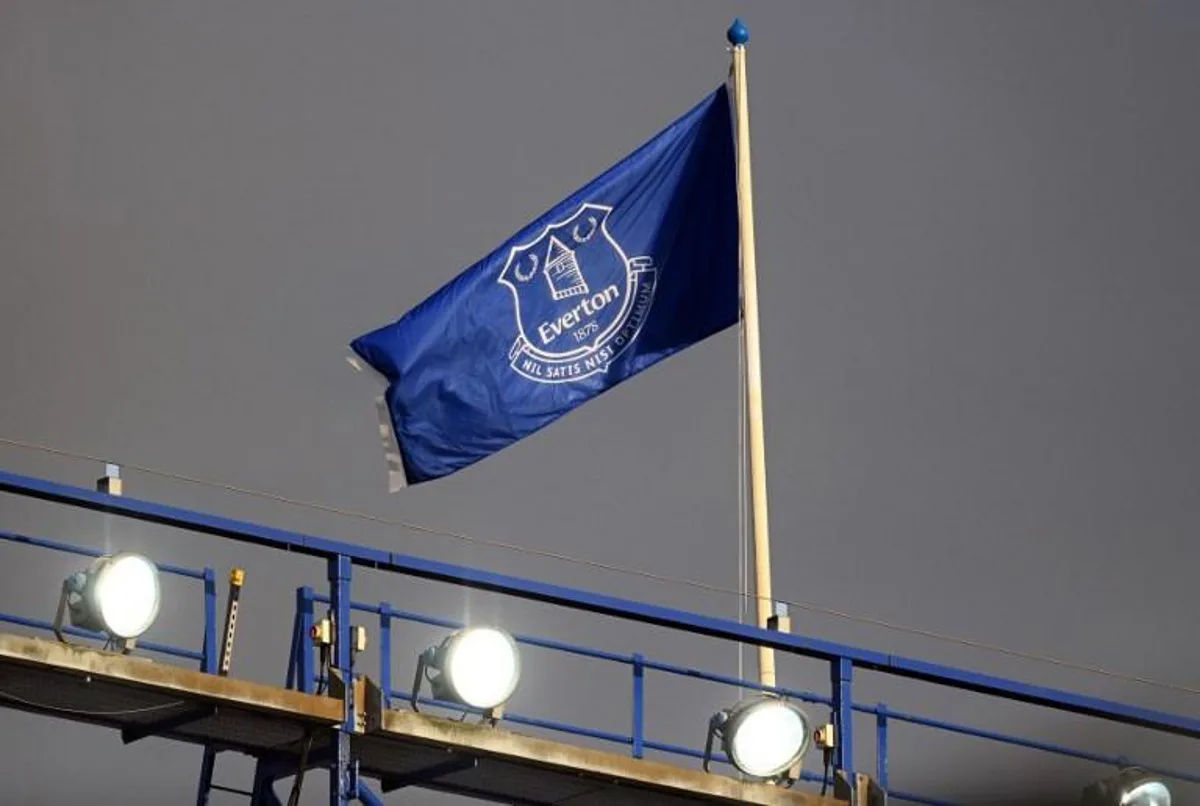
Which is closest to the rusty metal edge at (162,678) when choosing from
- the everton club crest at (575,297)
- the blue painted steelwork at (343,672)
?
the blue painted steelwork at (343,672)

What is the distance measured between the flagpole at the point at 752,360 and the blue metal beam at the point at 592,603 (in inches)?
23.6

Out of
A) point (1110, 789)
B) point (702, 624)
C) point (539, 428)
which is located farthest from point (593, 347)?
→ point (1110, 789)

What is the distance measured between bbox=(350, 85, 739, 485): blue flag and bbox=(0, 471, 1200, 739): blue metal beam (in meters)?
2.66

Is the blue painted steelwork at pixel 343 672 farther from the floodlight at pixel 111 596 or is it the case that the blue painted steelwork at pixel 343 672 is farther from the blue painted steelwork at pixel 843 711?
the blue painted steelwork at pixel 843 711

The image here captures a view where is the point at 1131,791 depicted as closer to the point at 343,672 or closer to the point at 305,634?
the point at 343,672

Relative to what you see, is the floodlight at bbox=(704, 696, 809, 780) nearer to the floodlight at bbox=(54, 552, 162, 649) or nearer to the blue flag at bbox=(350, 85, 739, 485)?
the blue flag at bbox=(350, 85, 739, 485)

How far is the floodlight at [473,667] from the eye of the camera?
2917 cm

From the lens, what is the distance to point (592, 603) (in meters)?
30.9

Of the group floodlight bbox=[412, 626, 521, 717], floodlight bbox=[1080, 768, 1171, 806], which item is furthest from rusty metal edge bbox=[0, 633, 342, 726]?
floodlight bbox=[1080, 768, 1171, 806]

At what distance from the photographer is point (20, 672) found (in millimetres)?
28094

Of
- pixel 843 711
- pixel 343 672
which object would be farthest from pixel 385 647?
pixel 843 711

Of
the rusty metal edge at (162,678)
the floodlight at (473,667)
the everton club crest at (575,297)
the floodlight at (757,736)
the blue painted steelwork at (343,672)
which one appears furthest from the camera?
the everton club crest at (575,297)

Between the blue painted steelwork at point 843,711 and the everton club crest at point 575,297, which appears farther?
the everton club crest at point 575,297

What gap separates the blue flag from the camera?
3309 cm
